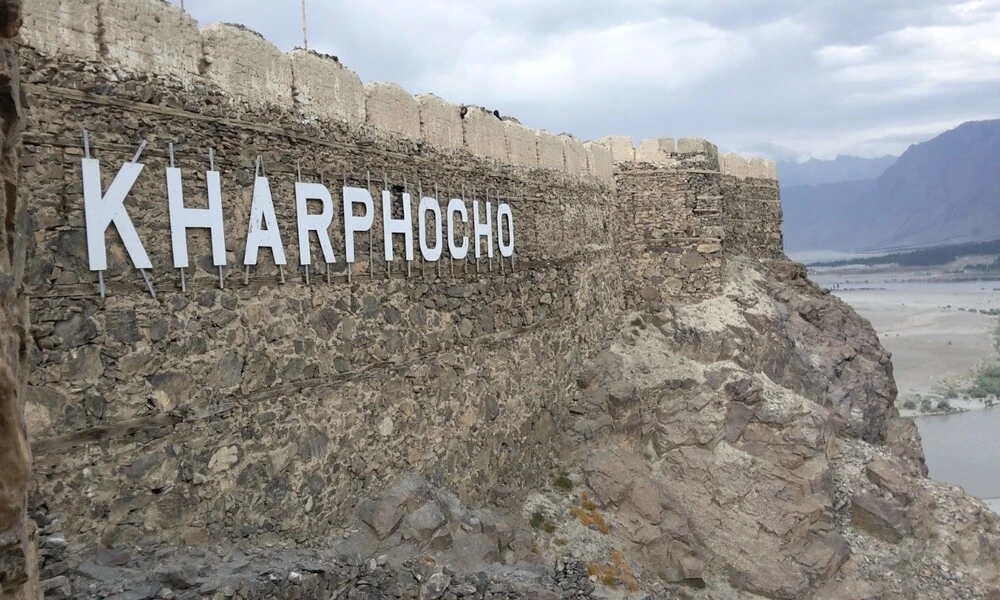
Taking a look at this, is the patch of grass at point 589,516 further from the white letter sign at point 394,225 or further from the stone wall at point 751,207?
the stone wall at point 751,207

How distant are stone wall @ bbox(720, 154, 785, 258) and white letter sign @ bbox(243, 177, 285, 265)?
1188 cm

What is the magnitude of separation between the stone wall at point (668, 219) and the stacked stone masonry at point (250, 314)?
12.2ft

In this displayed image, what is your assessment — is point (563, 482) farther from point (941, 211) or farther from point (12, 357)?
point (941, 211)

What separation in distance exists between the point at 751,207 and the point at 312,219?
43.9 feet

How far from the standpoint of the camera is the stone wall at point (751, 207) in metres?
16.9

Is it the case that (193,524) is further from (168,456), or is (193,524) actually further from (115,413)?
(115,413)

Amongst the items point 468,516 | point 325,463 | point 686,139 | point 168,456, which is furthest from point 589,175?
point 168,456

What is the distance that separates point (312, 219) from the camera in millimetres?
6688

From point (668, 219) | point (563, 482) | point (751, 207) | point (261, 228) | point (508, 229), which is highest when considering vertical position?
point (751, 207)

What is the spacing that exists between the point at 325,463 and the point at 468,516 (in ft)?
6.36

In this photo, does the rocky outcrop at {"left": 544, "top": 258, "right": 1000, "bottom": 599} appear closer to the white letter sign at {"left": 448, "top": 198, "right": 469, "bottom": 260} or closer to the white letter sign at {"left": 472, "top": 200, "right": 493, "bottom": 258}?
the white letter sign at {"left": 472, "top": 200, "right": 493, "bottom": 258}

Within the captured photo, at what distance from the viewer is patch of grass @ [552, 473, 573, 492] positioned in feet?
33.2

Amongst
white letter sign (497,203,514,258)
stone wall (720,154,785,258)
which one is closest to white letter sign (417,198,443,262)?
white letter sign (497,203,514,258)

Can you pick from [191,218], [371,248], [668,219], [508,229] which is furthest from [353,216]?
[668,219]
